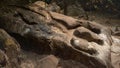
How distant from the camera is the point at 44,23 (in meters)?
6.31

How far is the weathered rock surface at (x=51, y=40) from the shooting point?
5.59 m

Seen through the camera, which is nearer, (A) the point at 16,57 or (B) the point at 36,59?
(A) the point at 16,57

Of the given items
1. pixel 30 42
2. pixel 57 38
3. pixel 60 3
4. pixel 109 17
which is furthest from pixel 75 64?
pixel 109 17

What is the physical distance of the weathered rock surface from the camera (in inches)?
220

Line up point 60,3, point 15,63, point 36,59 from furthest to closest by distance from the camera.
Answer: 1. point 60,3
2. point 36,59
3. point 15,63

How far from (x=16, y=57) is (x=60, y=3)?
4.83 m

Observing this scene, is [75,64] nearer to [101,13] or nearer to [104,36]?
[104,36]

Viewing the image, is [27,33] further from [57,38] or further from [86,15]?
[86,15]

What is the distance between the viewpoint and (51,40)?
587 centimetres

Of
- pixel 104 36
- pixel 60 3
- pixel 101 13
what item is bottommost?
pixel 101 13

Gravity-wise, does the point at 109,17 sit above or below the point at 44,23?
below

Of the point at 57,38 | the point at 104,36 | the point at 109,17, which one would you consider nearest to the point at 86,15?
the point at 109,17

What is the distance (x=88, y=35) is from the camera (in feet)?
20.9

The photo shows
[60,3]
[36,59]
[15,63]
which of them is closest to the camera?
[15,63]
